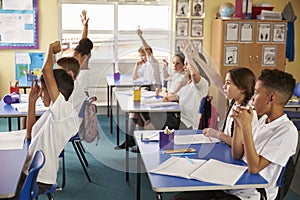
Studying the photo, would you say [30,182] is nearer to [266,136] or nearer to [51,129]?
[51,129]

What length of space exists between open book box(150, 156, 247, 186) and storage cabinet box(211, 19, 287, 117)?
4.27 metres

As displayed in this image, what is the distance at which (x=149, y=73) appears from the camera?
4711 mm

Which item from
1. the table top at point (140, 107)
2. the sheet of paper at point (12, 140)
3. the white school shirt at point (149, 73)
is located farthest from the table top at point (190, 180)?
the white school shirt at point (149, 73)

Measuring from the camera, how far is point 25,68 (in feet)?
20.1

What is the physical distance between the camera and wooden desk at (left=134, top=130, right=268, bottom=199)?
1770 mm

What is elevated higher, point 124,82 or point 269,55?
point 269,55

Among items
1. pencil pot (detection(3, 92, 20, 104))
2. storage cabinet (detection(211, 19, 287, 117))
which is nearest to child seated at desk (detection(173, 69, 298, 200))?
pencil pot (detection(3, 92, 20, 104))

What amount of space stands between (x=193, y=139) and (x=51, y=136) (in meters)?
0.86

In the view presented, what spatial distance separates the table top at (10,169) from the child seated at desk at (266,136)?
856mm

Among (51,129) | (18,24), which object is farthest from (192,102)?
(18,24)

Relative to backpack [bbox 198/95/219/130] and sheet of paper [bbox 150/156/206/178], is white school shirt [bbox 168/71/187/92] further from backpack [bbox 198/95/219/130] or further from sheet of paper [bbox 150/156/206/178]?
sheet of paper [bbox 150/156/206/178]

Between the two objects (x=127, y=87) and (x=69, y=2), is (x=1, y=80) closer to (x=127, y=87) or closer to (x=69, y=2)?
(x=69, y=2)

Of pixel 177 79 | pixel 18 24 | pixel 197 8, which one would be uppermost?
pixel 197 8

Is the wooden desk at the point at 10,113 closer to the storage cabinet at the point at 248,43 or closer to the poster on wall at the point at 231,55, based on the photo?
the storage cabinet at the point at 248,43
